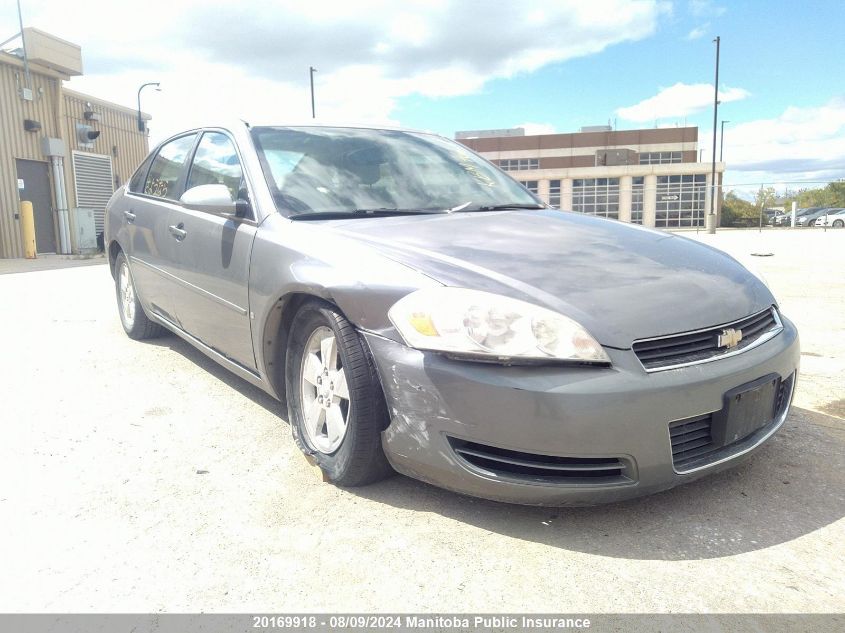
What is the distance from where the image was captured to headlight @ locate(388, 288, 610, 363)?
79.4 inches

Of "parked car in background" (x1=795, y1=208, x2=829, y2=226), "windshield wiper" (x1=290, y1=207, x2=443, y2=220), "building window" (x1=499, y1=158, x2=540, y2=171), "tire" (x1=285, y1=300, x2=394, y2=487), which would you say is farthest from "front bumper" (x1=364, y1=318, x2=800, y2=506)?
"building window" (x1=499, y1=158, x2=540, y2=171)

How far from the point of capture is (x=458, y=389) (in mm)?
2043

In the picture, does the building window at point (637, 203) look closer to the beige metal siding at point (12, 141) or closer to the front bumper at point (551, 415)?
the beige metal siding at point (12, 141)

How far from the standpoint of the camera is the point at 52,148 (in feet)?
59.8

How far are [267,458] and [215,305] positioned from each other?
91 cm

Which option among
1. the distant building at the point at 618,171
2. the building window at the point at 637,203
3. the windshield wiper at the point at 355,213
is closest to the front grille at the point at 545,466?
the windshield wiper at the point at 355,213

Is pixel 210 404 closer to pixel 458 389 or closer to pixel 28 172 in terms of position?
pixel 458 389

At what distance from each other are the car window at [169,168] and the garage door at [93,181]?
17.4m

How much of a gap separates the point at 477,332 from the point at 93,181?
2196cm

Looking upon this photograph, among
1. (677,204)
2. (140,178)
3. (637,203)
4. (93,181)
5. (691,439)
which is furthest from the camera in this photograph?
(637,203)

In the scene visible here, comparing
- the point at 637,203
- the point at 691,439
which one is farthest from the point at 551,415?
the point at 637,203

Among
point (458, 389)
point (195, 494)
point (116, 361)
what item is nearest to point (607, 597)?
point (458, 389)

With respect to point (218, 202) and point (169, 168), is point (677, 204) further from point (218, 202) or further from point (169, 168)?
point (218, 202)

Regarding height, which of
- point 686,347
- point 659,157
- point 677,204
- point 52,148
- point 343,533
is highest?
point 659,157
